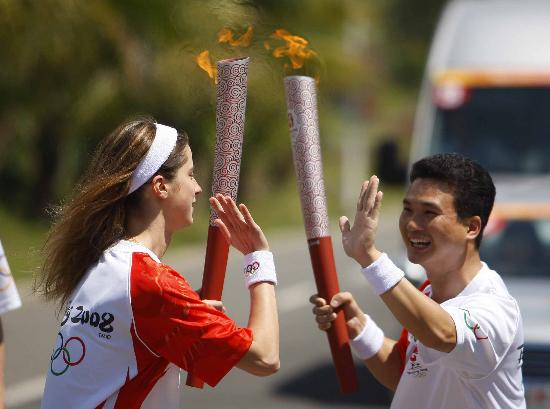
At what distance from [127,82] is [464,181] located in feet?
36.6

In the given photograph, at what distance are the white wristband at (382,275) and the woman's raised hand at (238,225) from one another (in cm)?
28

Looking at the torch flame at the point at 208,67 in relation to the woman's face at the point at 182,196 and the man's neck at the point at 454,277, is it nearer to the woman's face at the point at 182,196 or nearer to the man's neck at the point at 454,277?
the woman's face at the point at 182,196

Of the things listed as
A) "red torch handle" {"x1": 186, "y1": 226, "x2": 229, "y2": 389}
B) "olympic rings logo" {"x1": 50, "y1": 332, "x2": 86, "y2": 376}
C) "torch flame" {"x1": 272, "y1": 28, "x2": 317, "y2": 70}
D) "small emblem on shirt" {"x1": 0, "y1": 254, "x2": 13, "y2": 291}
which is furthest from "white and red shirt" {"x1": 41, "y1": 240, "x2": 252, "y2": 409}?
"small emblem on shirt" {"x1": 0, "y1": 254, "x2": 13, "y2": 291}

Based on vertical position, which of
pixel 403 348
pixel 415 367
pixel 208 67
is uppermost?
pixel 208 67

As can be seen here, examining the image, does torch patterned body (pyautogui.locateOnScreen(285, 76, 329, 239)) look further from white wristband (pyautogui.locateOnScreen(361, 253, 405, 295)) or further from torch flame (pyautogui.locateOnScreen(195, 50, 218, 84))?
white wristband (pyautogui.locateOnScreen(361, 253, 405, 295))

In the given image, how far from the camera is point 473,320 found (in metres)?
2.70

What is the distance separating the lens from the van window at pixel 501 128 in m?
7.16


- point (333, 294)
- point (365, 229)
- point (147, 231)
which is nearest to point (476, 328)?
point (365, 229)

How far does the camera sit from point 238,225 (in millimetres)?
2771

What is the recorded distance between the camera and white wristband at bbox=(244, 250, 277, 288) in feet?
8.91

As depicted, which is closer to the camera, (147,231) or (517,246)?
(147,231)

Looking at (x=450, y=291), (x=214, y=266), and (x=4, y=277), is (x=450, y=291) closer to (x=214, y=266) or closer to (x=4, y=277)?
(x=214, y=266)

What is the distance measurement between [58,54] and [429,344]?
10.2 metres

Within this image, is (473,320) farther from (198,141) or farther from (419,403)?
(198,141)
